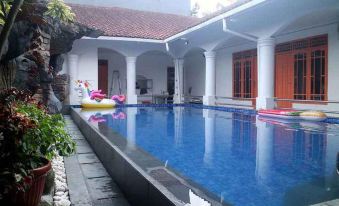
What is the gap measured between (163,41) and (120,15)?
3.84m

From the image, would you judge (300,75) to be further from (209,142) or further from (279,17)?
(209,142)

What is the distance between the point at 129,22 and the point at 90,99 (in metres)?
5.28

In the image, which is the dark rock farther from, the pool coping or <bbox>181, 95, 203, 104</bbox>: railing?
<bbox>181, 95, 203, 104</bbox>: railing

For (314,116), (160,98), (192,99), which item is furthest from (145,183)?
(192,99)

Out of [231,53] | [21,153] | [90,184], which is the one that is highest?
[231,53]

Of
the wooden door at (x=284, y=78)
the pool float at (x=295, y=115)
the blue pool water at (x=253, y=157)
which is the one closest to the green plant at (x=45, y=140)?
the blue pool water at (x=253, y=157)

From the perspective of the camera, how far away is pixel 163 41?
51.0 feet

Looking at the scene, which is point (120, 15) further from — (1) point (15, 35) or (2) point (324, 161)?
(2) point (324, 161)

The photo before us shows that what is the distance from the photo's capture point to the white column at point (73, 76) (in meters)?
14.7

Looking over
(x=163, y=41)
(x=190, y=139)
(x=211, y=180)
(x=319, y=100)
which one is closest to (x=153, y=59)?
(x=163, y=41)

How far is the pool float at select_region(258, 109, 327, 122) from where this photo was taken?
371 inches

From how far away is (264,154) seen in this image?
5.18m

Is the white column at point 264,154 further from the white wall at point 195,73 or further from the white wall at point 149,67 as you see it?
the white wall at point 149,67

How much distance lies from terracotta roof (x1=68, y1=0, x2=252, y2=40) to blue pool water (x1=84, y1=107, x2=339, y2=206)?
7.37 meters
